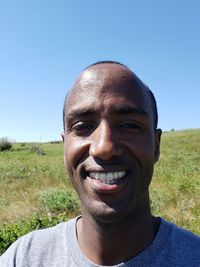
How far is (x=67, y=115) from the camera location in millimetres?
2400

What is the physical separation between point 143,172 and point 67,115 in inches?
23.2

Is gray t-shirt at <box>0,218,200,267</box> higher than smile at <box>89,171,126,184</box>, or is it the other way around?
smile at <box>89,171,126,184</box>

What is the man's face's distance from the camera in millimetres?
2096

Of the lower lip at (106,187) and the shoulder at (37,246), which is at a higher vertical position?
the lower lip at (106,187)

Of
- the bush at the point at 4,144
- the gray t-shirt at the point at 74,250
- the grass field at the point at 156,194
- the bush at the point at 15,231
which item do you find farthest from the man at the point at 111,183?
the bush at the point at 4,144

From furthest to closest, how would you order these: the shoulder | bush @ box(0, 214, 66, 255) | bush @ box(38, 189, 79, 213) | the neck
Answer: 1. bush @ box(38, 189, 79, 213)
2. bush @ box(0, 214, 66, 255)
3. the shoulder
4. the neck

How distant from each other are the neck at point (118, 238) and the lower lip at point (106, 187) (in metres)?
0.18

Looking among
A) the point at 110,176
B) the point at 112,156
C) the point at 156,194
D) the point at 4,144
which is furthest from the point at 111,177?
the point at 4,144

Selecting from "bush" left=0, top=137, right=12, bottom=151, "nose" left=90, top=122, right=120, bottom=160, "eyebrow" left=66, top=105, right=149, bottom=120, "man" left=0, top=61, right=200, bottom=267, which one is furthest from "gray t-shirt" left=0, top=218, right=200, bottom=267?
"bush" left=0, top=137, right=12, bottom=151

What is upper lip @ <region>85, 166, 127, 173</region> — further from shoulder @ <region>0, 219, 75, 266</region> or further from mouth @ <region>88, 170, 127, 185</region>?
shoulder @ <region>0, 219, 75, 266</region>

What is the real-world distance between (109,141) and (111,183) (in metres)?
0.22

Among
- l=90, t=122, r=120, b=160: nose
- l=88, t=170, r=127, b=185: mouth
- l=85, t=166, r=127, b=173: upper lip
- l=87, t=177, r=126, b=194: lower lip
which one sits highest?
l=90, t=122, r=120, b=160: nose

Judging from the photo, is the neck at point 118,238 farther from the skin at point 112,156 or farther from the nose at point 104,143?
the nose at point 104,143

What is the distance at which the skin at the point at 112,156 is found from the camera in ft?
6.89
